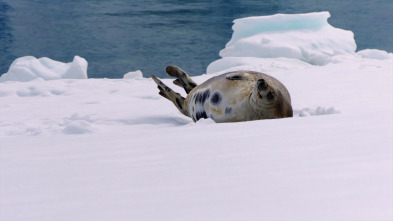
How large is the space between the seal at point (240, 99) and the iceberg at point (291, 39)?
562 cm

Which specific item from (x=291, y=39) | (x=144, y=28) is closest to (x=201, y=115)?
(x=291, y=39)

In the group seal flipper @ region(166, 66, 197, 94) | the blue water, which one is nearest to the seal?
seal flipper @ region(166, 66, 197, 94)

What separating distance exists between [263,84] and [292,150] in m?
1.33

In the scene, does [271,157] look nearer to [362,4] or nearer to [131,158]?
[131,158]

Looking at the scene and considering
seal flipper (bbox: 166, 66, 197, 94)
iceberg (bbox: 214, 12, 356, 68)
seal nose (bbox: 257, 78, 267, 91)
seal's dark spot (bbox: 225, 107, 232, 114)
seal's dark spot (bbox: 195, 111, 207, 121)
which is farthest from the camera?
iceberg (bbox: 214, 12, 356, 68)

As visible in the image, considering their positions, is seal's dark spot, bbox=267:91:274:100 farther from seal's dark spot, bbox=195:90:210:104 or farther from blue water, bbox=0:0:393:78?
blue water, bbox=0:0:393:78

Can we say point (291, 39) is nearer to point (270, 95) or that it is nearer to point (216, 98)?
point (216, 98)

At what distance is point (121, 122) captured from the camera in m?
3.79

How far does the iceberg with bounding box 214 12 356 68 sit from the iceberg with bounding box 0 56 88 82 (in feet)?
9.35

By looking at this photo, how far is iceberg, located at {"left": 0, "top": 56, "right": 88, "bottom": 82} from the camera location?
8602mm

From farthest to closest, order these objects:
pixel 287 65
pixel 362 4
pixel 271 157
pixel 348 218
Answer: pixel 362 4, pixel 287 65, pixel 271 157, pixel 348 218

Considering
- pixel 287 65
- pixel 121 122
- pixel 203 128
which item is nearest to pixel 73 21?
pixel 287 65

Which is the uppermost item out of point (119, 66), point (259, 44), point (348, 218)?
point (348, 218)

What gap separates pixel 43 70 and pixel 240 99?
20.9ft
